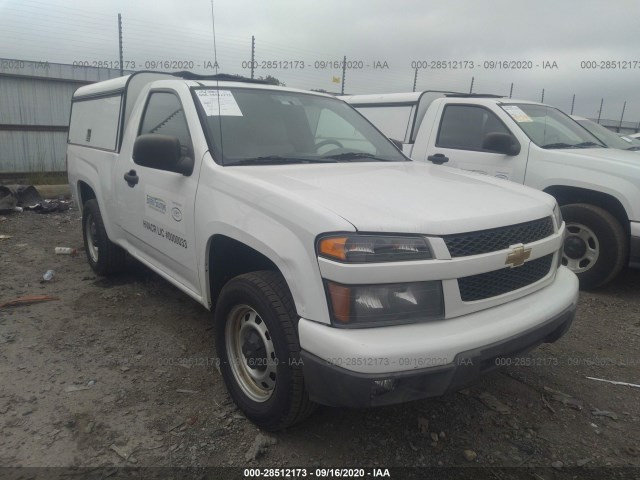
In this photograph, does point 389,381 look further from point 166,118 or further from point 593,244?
point 593,244

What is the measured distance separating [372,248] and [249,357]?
102 cm

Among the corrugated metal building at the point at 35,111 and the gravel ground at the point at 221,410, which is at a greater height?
the corrugated metal building at the point at 35,111

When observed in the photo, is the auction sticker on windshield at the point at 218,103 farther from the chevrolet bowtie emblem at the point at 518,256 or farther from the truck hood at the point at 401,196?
the chevrolet bowtie emblem at the point at 518,256

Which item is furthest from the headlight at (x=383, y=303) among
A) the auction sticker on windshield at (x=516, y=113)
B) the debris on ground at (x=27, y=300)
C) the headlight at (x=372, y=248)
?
the auction sticker on windshield at (x=516, y=113)

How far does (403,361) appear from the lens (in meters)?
1.86

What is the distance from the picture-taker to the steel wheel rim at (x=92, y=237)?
4.69 m

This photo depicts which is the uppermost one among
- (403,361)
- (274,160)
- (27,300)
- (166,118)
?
(166,118)

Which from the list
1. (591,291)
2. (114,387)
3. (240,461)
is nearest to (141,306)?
(114,387)

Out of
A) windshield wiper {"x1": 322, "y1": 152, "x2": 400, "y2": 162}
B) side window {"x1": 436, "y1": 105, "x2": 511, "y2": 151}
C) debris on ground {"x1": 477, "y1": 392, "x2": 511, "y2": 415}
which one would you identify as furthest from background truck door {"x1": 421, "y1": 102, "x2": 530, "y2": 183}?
debris on ground {"x1": 477, "y1": 392, "x2": 511, "y2": 415}

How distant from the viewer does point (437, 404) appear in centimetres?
274

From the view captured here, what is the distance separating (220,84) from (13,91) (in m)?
7.90

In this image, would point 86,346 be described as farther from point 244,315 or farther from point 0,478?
point 244,315

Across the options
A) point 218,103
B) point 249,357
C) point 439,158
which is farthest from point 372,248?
point 439,158

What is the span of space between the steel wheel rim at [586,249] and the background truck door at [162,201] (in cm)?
359
